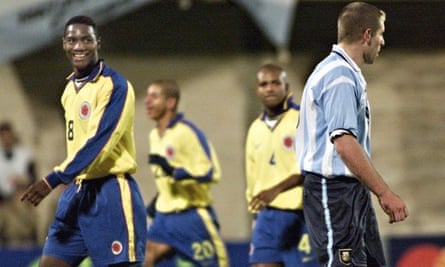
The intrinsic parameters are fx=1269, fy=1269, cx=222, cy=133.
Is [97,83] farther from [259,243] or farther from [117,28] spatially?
[117,28]

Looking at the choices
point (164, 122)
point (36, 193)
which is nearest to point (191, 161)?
point (164, 122)

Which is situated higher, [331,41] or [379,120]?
[331,41]

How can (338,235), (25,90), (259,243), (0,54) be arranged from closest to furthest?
(338,235) < (259,243) < (0,54) < (25,90)

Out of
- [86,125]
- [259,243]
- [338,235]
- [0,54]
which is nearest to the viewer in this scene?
[338,235]

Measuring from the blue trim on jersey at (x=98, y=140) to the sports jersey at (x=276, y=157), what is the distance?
2.30m

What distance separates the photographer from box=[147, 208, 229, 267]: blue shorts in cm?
Result: 1093

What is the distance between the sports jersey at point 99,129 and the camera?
24.7ft

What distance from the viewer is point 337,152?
6.55 m

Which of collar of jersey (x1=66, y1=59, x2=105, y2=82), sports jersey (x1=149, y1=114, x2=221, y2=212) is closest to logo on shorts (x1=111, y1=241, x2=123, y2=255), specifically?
collar of jersey (x1=66, y1=59, x2=105, y2=82)

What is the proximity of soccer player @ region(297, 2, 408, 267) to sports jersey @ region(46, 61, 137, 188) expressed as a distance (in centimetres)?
128

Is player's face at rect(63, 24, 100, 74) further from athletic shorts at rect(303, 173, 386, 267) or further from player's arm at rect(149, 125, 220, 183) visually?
player's arm at rect(149, 125, 220, 183)

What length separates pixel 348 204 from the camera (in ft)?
22.1

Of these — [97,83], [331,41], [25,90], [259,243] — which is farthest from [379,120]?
[97,83]

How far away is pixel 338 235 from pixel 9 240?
8.66 meters
